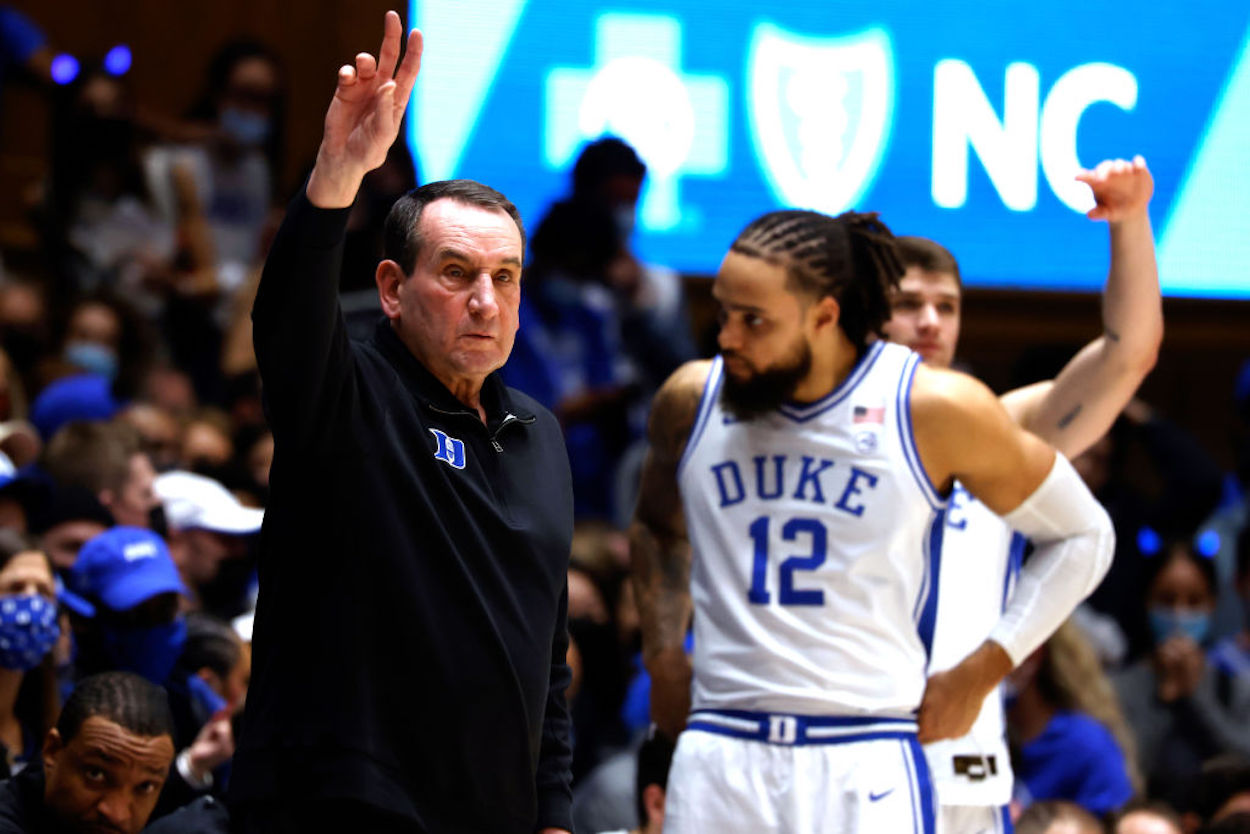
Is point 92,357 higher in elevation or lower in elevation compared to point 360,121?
higher

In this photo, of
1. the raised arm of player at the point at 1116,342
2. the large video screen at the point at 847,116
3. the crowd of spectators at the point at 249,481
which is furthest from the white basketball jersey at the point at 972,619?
the large video screen at the point at 847,116

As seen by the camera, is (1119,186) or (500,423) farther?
(1119,186)

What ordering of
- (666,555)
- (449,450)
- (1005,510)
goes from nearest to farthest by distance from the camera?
(449,450) → (1005,510) → (666,555)

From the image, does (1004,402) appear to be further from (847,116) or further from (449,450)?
(847,116)

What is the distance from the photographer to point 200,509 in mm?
5555

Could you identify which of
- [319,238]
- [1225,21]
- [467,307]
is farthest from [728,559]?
[1225,21]

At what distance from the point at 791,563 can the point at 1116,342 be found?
42.1 inches

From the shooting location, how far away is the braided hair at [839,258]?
390cm

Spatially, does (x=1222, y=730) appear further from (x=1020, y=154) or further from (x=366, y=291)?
(x=366, y=291)

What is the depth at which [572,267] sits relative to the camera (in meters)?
6.85

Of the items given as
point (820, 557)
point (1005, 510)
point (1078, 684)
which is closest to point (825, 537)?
point (820, 557)

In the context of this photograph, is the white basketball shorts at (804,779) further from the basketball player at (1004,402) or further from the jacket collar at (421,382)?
the jacket collar at (421,382)

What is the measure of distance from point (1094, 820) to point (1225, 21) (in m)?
4.28

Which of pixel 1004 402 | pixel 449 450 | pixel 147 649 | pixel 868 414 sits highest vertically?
pixel 1004 402
